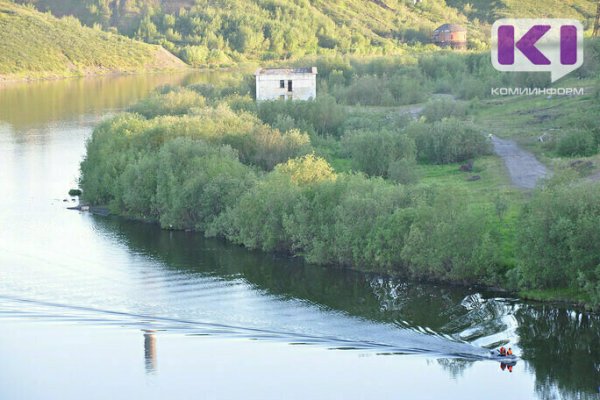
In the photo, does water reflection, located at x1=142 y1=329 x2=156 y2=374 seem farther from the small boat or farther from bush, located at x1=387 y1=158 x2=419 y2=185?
bush, located at x1=387 y1=158 x2=419 y2=185

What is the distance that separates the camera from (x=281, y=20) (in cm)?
14800

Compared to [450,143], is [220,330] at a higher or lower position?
lower

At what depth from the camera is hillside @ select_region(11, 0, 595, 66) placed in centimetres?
13688

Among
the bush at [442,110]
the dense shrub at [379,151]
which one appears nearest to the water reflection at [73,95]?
the bush at [442,110]

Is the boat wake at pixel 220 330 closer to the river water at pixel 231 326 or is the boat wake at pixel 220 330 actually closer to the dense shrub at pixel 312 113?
the river water at pixel 231 326

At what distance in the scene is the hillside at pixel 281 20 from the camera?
449 feet

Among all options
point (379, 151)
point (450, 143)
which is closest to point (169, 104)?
point (379, 151)

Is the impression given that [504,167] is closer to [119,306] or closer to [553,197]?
[553,197]

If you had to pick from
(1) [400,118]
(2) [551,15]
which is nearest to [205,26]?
(2) [551,15]

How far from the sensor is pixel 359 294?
34.2 meters

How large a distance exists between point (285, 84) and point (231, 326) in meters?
42.0

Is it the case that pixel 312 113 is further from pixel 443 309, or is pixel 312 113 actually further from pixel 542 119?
pixel 443 309

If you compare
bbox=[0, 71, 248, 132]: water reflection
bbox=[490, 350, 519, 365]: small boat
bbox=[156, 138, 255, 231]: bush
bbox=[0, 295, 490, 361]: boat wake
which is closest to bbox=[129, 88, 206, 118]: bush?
bbox=[0, 71, 248, 132]: water reflection

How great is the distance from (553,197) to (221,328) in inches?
432
